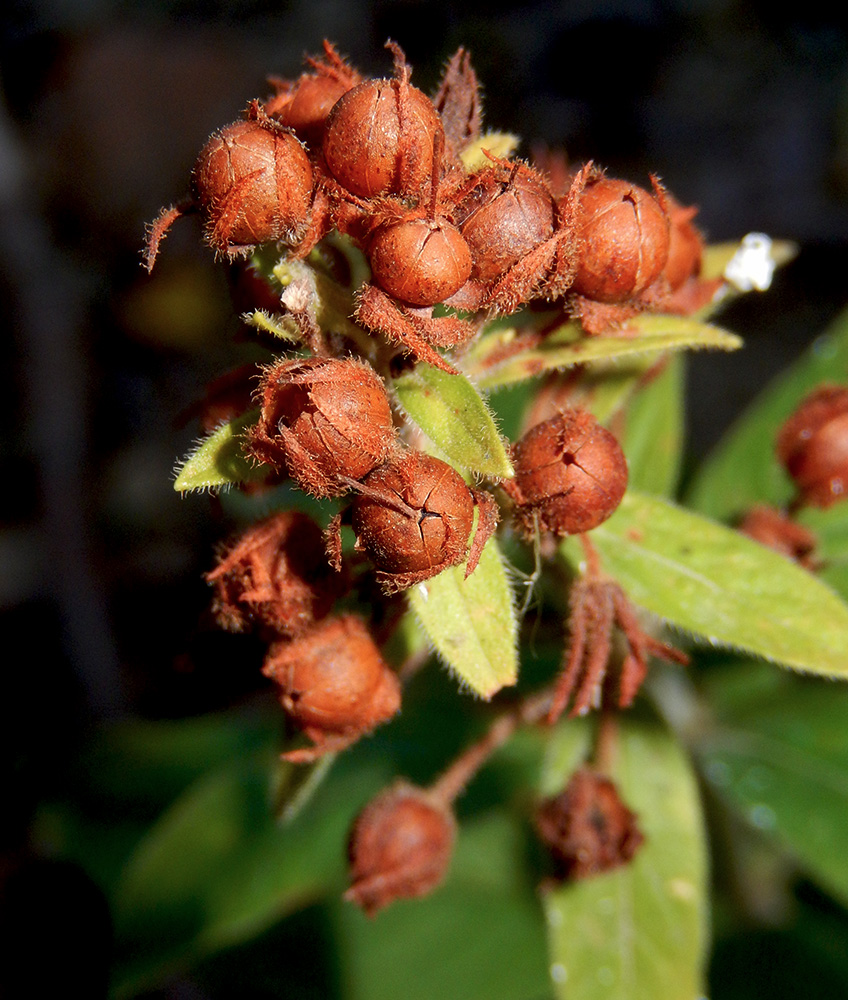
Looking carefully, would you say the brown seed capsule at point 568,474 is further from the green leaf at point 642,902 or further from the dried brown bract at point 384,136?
the green leaf at point 642,902

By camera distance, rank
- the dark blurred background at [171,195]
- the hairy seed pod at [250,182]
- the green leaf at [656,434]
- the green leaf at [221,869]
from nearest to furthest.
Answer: the hairy seed pod at [250,182]
the green leaf at [221,869]
the green leaf at [656,434]
the dark blurred background at [171,195]

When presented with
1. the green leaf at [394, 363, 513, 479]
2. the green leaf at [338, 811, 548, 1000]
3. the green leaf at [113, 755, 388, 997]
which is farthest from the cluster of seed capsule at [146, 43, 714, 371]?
the green leaf at [338, 811, 548, 1000]

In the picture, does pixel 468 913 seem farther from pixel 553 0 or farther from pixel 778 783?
pixel 553 0

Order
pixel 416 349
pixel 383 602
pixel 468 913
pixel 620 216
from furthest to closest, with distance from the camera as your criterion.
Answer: pixel 468 913
pixel 383 602
pixel 620 216
pixel 416 349

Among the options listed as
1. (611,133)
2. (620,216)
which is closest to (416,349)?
(620,216)

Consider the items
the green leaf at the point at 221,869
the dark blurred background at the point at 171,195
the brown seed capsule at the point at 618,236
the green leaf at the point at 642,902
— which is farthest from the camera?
the dark blurred background at the point at 171,195

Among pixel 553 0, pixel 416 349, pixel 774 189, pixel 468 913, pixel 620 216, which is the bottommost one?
pixel 468 913

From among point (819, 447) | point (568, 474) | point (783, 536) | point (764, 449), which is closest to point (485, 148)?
point (568, 474)

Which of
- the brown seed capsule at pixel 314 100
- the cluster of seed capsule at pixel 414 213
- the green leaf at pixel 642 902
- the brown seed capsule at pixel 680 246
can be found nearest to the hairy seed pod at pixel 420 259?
the cluster of seed capsule at pixel 414 213
